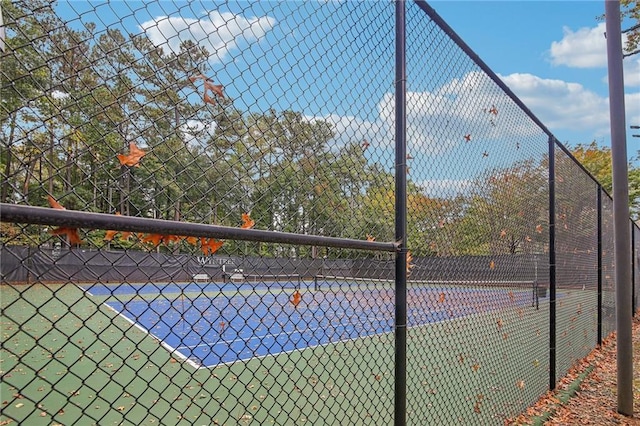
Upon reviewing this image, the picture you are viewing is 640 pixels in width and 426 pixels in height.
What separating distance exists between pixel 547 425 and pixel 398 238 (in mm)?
2393

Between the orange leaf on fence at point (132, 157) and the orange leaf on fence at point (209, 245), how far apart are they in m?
0.30

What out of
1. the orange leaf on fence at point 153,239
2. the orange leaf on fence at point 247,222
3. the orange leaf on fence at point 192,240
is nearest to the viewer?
the orange leaf on fence at point 153,239

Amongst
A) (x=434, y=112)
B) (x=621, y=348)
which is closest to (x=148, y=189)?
(x=434, y=112)

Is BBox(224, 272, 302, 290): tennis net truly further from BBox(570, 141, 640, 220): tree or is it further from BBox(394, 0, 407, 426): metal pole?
BBox(570, 141, 640, 220): tree

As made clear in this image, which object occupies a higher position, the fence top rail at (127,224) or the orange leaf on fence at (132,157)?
the orange leaf on fence at (132,157)

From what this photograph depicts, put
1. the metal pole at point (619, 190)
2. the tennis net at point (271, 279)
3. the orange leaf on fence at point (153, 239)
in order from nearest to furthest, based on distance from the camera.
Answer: the orange leaf on fence at point (153, 239), the tennis net at point (271, 279), the metal pole at point (619, 190)

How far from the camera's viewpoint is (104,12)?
40.8 inches

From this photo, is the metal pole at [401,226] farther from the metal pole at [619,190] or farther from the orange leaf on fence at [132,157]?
the metal pole at [619,190]

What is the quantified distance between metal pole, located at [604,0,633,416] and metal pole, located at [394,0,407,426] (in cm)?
265

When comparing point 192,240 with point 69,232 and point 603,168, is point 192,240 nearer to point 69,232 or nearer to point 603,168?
point 69,232

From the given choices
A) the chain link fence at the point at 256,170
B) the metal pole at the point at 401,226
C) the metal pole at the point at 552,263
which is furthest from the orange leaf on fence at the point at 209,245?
the metal pole at the point at 552,263

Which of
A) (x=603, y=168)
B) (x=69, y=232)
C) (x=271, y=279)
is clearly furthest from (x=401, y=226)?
(x=603, y=168)

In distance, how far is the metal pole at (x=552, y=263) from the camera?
3.87m

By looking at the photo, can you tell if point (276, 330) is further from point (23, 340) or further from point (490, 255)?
point (490, 255)
